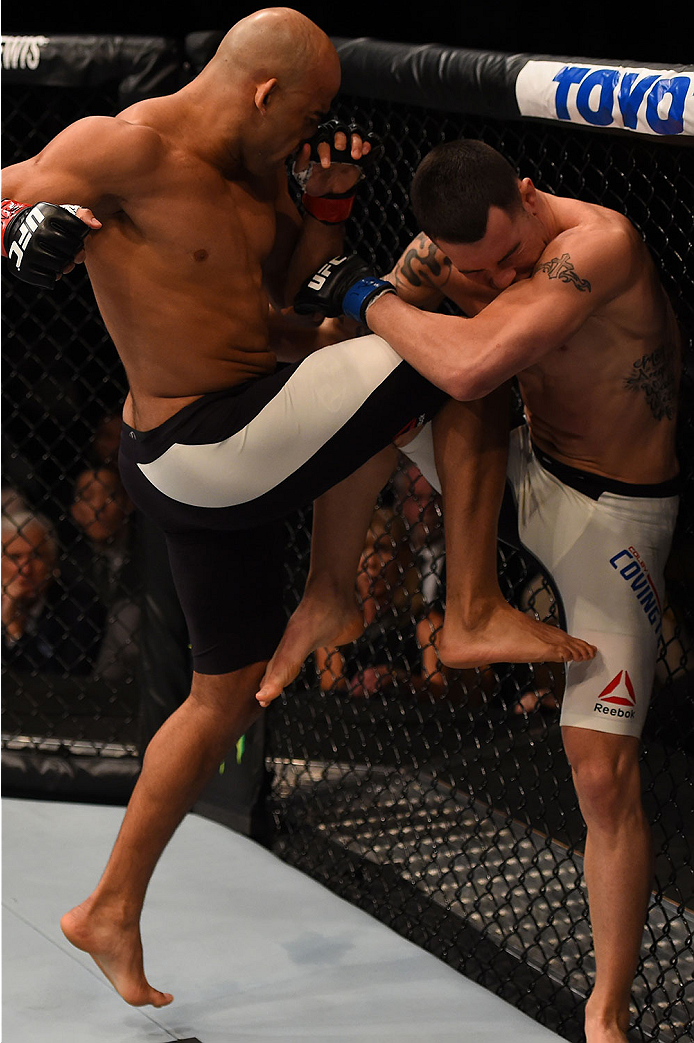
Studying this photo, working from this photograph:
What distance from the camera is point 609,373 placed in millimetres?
1646

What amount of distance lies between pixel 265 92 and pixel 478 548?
2.14 feet

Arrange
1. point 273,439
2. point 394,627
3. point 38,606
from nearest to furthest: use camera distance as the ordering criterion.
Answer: point 273,439
point 394,627
point 38,606

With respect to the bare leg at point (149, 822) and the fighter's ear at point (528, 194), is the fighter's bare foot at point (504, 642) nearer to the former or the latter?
the bare leg at point (149, 822)

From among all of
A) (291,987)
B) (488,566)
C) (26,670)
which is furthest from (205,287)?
(26,670)

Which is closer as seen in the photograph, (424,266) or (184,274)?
(184,274)

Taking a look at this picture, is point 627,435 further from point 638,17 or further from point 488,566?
point 638,17

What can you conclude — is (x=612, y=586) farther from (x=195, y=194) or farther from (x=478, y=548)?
(x=195, y=194)

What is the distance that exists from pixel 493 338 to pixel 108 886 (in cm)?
98

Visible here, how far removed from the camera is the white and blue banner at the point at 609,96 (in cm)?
149

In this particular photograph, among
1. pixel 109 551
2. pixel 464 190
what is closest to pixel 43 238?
pixel 464 190

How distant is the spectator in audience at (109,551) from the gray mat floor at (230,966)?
77 centimetres

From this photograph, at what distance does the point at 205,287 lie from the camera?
5.43 feet

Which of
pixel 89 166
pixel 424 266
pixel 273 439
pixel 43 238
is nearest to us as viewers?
pixel 43 238

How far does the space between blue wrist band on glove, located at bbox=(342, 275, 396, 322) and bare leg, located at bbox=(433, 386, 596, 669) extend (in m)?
0.17
